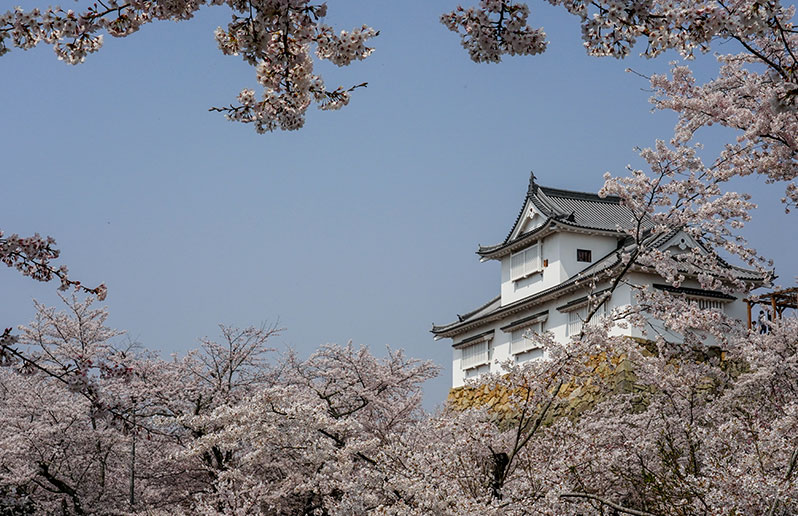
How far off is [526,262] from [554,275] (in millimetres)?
1418

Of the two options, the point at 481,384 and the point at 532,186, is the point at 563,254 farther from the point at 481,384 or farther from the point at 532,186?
the point at 481,384

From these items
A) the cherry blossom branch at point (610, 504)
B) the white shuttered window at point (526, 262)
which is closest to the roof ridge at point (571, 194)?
the white shuttered window at point (526, 262)

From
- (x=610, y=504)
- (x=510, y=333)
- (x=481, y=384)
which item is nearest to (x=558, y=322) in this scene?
(x=510, y=333)

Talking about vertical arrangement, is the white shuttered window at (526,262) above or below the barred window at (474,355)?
above

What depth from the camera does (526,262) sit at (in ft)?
70.2

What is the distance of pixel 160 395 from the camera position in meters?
14.3

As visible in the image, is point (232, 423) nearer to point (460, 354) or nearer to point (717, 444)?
point (717, 444)

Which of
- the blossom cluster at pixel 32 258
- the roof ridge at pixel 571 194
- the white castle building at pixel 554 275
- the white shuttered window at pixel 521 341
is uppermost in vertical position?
the roof ridge at pixel 571 194

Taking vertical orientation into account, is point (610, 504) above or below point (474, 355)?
below

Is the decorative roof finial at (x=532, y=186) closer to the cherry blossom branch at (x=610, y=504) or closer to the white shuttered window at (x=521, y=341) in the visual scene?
the white shuttered window at (x=521, y=341)

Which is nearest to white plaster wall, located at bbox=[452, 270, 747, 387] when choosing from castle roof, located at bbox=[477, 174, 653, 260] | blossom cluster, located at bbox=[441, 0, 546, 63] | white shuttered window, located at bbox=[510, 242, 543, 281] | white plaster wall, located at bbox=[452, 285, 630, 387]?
white plaster wall, located at bbox=[452, 285, 630, 387]

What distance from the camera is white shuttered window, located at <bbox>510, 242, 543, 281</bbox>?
20875mm

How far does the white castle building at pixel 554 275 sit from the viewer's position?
60.7ft

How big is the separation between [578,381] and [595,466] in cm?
140
